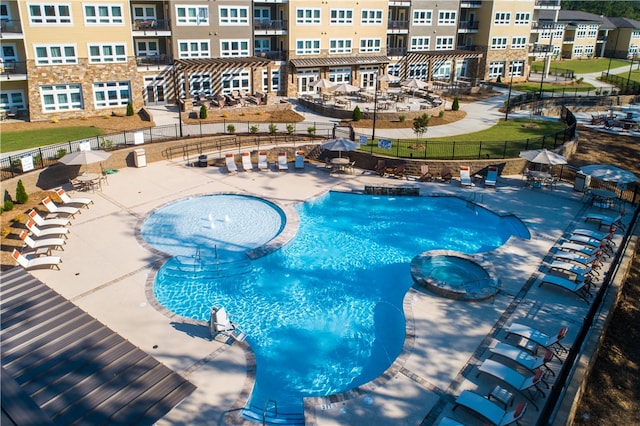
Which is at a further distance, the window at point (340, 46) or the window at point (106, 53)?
the window at point (340, 46)

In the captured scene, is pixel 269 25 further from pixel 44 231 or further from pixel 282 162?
pixel 44 231

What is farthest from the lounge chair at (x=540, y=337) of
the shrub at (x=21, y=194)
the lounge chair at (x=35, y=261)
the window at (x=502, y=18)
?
the window at (x=502, y=18)

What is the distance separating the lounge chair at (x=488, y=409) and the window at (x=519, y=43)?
5787cm

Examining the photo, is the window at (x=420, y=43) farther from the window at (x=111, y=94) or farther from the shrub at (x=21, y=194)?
the shrub at (x=21, y=194)

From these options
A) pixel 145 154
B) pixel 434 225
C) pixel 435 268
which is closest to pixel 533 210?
pixel 434 225

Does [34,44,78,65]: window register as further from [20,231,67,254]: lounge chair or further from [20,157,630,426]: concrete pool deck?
[20,231,67,254]: lounge chair

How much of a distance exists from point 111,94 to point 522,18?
47.8 m

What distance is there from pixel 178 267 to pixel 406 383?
960cm

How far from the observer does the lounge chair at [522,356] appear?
12.0 metres

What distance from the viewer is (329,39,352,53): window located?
47891 mm

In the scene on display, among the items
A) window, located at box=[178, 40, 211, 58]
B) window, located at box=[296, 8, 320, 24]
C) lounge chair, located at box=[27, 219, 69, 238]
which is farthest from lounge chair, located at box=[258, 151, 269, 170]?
window, located at box=[296, 8, 320, 24]

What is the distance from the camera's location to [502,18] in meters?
57.8

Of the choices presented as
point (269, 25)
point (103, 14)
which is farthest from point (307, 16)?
point (103, 14)

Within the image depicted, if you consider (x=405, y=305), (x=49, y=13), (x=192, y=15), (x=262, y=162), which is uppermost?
(x=192, y=15)
